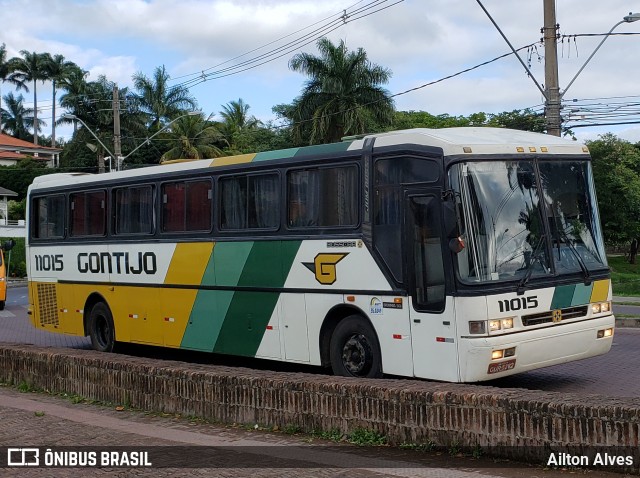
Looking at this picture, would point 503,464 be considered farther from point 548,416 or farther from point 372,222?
point 372,222

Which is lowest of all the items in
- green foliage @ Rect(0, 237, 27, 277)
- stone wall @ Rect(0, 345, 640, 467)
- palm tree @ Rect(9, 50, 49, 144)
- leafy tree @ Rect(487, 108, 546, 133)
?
stone wall @ Rect(0, 345, 640, 467)

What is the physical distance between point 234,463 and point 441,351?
12.3 ft

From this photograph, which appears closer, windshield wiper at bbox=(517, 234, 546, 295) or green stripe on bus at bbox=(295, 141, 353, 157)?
windshield wiper at bbox=(517, 234, 546, 295)

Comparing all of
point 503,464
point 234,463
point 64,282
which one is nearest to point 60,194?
point 64,282

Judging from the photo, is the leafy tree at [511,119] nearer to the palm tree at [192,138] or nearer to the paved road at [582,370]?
the palm tree at [192,138]

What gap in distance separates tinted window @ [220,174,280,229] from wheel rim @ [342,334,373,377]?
7.13ft

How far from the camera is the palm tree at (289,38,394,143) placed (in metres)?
47.7

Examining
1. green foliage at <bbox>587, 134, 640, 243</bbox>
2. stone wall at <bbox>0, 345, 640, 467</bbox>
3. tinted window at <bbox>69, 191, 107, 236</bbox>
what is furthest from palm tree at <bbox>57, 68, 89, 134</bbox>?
stone wall at <bbox>0, 345, 640, 467</bbox>

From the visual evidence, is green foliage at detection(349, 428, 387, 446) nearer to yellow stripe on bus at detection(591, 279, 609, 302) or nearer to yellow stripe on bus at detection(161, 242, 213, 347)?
yellow stripe on bus at detection(591, 279, 609, 302)

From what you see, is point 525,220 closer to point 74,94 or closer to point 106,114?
point 106,114

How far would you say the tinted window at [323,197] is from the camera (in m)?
12.0

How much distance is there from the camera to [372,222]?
11.6 meters

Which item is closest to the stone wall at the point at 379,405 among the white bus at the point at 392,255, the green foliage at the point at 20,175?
the white bus at the point at 392,255

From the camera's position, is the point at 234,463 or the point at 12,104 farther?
the point at 12,104
